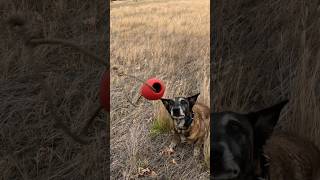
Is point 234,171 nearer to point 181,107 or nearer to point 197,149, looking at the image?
point 197,149

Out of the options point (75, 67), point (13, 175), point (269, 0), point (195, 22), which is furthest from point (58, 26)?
point (269, 0)

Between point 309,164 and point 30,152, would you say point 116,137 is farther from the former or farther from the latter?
point 309,164

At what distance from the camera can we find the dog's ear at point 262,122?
1441mm

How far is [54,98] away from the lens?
169 cm

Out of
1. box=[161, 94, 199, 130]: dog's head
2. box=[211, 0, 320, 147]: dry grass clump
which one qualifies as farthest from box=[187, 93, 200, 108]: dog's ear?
box=[211, 0, 320, 147]: dry grass clump

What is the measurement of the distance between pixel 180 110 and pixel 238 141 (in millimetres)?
177

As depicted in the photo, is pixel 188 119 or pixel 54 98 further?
pixel 54 98

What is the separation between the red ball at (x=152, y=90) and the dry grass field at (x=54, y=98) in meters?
0.29

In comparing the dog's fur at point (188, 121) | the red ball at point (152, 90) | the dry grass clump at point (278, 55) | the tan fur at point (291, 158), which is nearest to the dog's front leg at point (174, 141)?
the dog's fur at point (188, 121)

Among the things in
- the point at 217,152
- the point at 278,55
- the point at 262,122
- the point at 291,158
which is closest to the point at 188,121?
the point at 217,152

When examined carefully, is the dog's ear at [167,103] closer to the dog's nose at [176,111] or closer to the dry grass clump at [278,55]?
the dog's nose at [176,111]

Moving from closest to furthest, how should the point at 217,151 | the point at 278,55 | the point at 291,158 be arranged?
the point at 217,151 < the point at 291,158 < the point at 278,55

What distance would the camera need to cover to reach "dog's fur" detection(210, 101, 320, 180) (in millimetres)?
1343

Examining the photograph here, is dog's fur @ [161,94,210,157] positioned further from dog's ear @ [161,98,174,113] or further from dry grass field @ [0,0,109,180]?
dry grass field @ [0,0,109,180]
